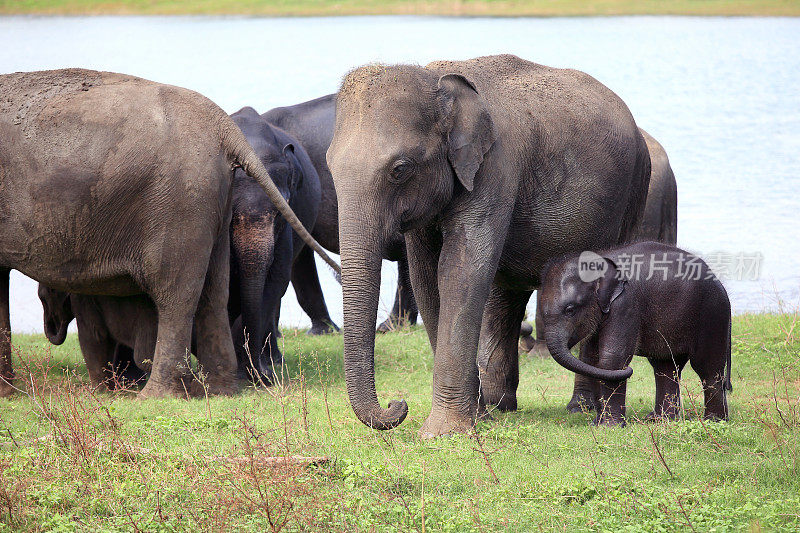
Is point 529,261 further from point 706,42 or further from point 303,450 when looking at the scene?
point 706,42

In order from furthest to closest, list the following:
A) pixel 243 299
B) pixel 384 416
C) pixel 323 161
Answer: pixel 323 161, pixel 243 299, pixel 384 416

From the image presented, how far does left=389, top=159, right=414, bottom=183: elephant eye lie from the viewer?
20.2 ft

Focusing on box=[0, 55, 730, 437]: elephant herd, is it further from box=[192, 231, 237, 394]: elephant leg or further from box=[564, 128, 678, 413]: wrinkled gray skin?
box=[564, 128, 678, 413]: wrinkled gray skin

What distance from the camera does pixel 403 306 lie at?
41.0ft

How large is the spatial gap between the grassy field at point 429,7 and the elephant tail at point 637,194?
21844 millimetres

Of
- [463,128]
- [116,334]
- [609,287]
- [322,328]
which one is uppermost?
[463,128]

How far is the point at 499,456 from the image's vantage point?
612cm

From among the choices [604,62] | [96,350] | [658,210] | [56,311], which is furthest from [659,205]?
[604,62]

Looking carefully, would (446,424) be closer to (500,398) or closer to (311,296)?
(500,398)

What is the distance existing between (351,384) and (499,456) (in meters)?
0.89

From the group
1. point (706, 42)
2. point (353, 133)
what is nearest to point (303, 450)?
point (353, 133)

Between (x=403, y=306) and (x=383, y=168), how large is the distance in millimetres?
6445

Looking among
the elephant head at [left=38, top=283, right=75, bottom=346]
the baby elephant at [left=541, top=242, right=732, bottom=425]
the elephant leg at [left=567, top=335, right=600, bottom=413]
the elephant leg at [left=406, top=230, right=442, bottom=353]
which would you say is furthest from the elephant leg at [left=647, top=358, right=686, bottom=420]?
the elephant head at [left=38, top=283, right=75, bottom=346]

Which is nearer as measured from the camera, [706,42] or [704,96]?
[704,96]
